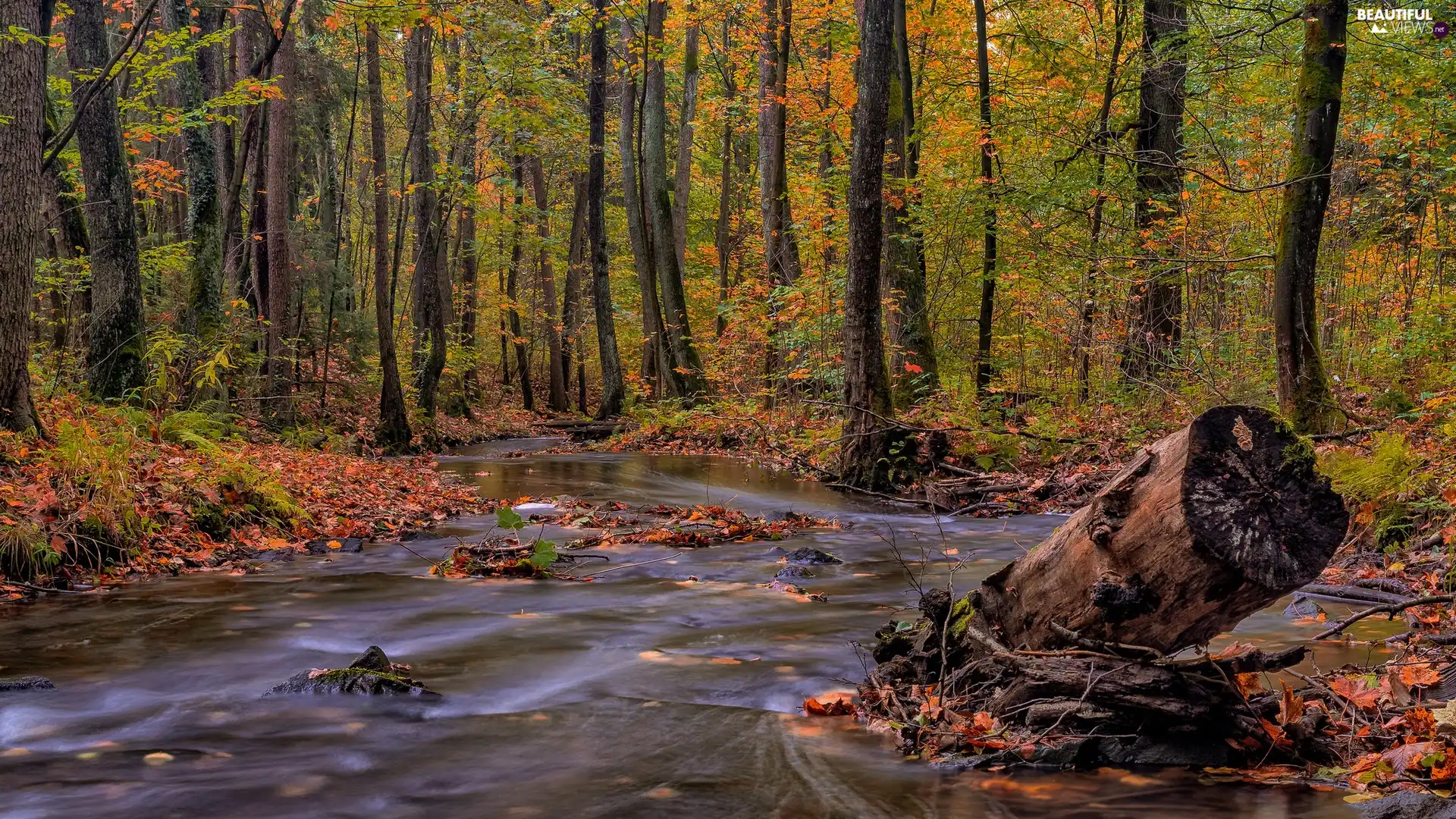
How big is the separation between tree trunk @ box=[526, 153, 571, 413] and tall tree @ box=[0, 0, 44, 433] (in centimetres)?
2164

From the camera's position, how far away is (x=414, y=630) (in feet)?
18.4

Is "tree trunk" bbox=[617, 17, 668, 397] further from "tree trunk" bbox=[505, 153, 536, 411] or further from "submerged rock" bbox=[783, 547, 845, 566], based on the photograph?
"submerged rock" bbox=[783, 547, 845, 566]

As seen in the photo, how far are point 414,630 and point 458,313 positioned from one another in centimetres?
2870

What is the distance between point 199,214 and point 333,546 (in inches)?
315

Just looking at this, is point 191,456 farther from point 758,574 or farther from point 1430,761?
point 1430,761

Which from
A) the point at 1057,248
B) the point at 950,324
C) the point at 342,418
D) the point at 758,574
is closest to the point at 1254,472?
the point at 758,574

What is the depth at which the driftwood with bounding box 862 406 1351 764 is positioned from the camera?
2.98 meters

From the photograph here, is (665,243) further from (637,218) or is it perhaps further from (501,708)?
(501,708)

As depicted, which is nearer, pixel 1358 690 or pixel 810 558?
pixel 1358 690

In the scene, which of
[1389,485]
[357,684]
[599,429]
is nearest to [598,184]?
[599,429]

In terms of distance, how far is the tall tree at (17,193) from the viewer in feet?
23.9

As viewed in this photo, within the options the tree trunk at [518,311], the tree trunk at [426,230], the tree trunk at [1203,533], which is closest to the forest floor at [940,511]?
the tree trunk at [1203,533]

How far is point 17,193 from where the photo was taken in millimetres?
7398

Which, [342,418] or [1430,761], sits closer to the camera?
[1430,761]
